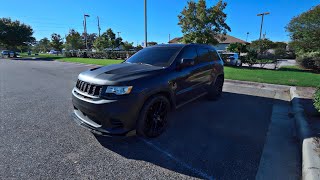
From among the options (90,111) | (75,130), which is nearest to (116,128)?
(90,111)

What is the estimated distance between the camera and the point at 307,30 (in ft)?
53.3

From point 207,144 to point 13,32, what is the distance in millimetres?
→ 52857

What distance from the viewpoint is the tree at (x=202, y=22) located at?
→ 54.4 feet

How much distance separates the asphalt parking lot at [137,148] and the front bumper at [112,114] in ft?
1.32

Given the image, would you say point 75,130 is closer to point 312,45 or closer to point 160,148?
point 160,148

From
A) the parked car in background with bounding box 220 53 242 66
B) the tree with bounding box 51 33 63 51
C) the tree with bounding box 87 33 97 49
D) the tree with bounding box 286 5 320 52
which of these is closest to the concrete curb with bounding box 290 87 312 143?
the parked car in background with bounding box 220 53 242 66

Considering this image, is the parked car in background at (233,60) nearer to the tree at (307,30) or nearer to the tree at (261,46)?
the tree at (261,46)

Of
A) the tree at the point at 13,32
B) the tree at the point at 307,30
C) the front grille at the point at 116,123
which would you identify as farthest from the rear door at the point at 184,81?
→ the tree at the point at 13,32

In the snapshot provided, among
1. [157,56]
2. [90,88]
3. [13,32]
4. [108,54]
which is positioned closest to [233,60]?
[157,56]

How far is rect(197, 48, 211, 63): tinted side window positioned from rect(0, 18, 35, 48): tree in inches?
2008

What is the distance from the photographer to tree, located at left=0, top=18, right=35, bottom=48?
41469mm

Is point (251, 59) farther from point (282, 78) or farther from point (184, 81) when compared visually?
point (184, 81)

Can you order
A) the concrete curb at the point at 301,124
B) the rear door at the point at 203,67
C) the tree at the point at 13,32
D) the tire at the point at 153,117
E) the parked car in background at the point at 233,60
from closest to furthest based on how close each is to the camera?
1. the tire at the point at 153,117
2. the concrete curb at the point at 301,124
3. the rear door at the point at 203,67
4. the parked car in background at the point at 233,60
5. the tree at the point at 13,32

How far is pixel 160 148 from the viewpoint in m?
3.26
